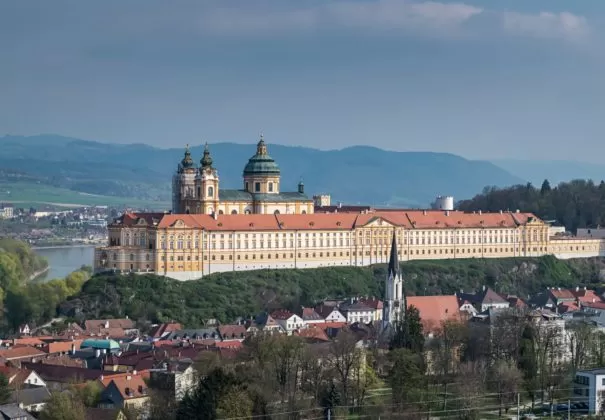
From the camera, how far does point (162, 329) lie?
58.4 metres

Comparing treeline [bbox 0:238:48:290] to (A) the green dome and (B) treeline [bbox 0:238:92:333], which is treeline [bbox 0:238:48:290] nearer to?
(B) treeline [bbox 0:238:92:333]

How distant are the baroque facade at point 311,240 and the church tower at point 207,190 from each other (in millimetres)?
1799

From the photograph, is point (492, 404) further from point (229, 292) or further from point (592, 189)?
point (592, 189)

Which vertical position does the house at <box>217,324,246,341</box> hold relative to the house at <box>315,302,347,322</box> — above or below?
below

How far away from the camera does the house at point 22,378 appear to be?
140 ft

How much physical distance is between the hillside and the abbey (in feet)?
21.3

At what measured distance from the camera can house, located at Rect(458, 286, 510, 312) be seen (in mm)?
64781

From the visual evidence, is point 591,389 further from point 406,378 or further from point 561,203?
point 561,203

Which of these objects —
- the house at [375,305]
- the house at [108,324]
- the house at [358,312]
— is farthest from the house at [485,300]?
the house at [108,324]

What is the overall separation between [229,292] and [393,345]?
20329mm

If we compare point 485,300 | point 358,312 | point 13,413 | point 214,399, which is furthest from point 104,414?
point 485,300

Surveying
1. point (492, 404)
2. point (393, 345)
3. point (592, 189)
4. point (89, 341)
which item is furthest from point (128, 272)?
point (592, 189)

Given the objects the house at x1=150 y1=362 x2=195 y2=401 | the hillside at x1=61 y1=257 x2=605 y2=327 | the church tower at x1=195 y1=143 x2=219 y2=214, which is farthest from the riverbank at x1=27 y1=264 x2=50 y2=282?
the house at x1=150 y1=362 x2=195 y2=401

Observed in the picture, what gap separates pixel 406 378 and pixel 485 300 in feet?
80.4
